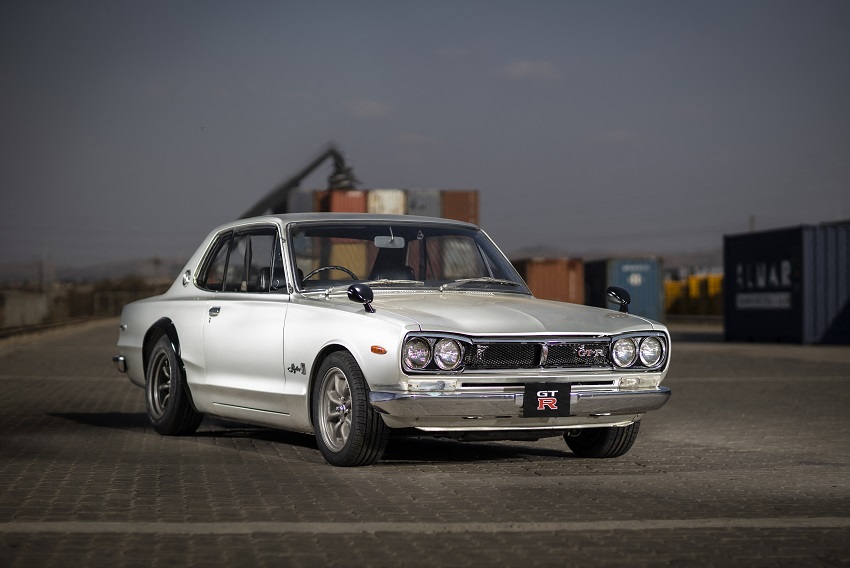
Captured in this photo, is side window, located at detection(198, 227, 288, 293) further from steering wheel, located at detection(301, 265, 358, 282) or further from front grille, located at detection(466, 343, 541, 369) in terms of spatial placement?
front grille, located at detection(466, 343, 541, 369)

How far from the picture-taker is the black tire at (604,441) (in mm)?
9078

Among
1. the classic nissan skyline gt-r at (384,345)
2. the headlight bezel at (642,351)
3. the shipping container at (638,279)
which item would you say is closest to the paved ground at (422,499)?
the classic nissan skyline gt-r at (384,345)

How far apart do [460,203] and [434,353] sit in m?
42.5

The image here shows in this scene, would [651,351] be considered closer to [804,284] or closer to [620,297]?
[620,297]

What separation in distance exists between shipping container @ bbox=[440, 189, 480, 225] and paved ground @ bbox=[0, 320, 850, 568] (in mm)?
37679

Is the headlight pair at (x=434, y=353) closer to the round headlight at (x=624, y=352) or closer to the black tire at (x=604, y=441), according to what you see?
the round headlight at (x=624, y=352)

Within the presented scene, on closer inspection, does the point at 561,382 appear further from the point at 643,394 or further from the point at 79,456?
the point at 79,456

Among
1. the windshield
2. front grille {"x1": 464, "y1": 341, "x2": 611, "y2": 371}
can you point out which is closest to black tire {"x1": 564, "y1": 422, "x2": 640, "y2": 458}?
front grille {"x1": 464, "y1": 341, "x2": 611, "y2": 371}

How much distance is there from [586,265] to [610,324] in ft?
151

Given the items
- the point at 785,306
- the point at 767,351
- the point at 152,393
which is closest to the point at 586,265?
the point at 785,306

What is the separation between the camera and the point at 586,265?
54250 millimetres

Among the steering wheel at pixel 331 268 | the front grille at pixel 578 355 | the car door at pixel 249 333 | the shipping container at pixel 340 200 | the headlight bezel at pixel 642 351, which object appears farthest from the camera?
the shipping container at pixel 340 200

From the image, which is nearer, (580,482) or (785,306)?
Answer: (580,482)

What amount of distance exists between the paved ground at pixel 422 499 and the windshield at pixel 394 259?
1180 mm
